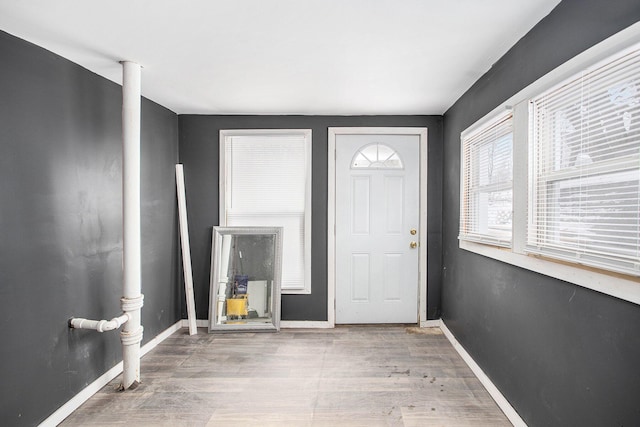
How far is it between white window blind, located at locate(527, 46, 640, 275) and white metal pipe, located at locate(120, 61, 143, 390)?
2573 mm

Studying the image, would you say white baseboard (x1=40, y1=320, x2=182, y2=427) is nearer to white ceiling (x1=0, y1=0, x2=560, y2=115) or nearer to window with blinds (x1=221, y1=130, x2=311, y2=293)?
window with blinds (x1=221, y1=130, x2=311, y2=293)

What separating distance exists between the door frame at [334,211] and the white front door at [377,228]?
44mm

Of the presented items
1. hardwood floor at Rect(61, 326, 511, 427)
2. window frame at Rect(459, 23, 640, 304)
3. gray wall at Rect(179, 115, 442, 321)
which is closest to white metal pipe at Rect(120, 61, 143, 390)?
hardwood floor at Rect(61, 326, 511, 427)

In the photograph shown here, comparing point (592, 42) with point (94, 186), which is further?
point (94, 186)

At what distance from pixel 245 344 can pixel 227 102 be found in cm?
235

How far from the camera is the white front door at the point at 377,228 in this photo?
402 cm

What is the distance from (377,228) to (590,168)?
254 centimetres

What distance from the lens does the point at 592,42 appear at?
1.56m

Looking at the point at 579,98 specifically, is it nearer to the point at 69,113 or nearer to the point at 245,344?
the point at 69,113

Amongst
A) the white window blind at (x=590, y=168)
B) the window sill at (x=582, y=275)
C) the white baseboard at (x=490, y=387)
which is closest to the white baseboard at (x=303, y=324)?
the white baseboard at (x=490, y=387)

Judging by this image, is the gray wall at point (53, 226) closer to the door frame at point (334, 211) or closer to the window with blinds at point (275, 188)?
the window with blinds at point (275, 188)

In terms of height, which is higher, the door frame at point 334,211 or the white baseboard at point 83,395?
the door frame at point 334,211

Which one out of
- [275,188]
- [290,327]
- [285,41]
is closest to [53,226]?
[285,41]

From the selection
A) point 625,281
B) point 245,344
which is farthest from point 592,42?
point 245,344
